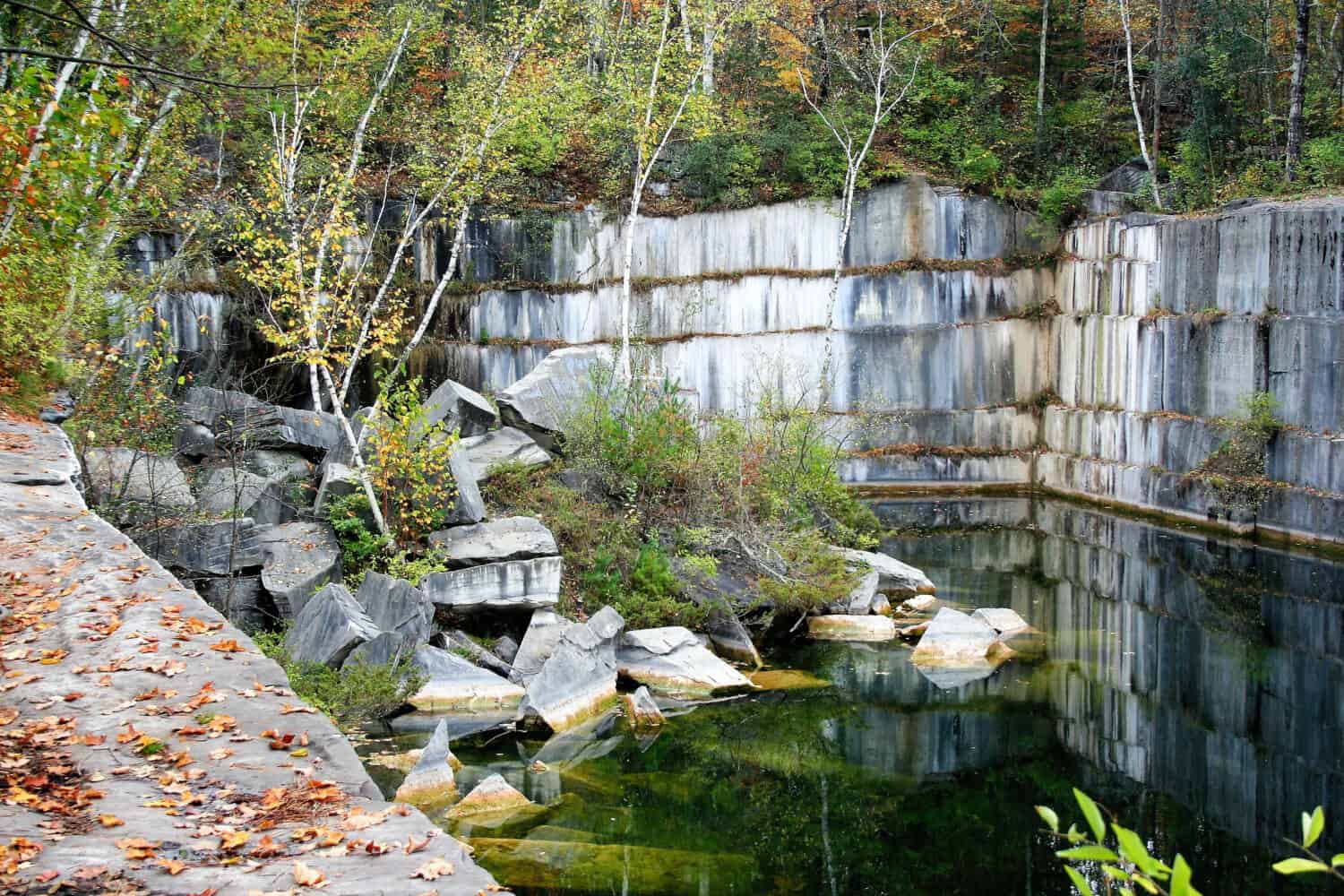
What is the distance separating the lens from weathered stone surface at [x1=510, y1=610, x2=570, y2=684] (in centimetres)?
1304

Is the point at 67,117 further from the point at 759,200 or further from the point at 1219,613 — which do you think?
the point at 759,200

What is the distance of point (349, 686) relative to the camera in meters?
11.3

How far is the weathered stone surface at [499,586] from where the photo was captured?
1354 cm

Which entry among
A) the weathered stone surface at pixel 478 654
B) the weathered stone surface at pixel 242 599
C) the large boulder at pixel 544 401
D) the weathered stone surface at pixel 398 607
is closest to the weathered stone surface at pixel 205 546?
the weathered stone surface at pixel 242 599

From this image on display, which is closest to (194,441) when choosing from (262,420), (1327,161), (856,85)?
(262,420)

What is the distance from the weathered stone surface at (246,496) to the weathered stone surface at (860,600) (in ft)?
23.8

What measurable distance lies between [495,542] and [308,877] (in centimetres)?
985

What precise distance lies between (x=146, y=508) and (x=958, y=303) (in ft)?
61.9

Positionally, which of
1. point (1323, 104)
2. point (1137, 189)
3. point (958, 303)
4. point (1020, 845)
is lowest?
point (1020, 845)

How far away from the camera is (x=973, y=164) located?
27250mm

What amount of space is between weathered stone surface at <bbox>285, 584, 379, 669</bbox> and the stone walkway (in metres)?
4.56

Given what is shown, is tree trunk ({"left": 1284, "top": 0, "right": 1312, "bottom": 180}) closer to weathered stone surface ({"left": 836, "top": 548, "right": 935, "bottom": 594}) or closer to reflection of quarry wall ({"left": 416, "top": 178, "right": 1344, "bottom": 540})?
reflection of quarry wall ({"left": 416, "top": 178, "right": 1344, "bottom": 540})

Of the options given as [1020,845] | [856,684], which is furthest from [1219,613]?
[1020,845]

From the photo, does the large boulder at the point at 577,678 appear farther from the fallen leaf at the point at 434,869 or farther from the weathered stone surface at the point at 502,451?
the fallen leaf at the point at 434,869
